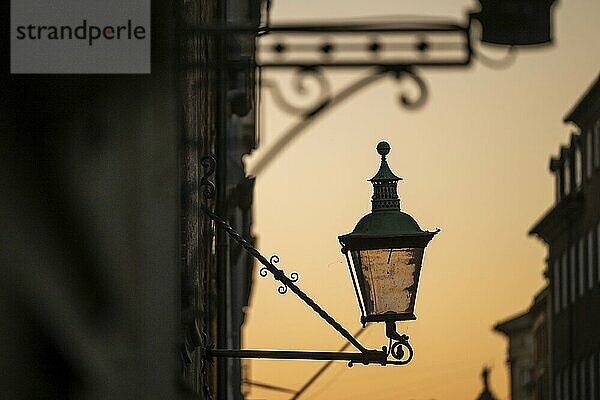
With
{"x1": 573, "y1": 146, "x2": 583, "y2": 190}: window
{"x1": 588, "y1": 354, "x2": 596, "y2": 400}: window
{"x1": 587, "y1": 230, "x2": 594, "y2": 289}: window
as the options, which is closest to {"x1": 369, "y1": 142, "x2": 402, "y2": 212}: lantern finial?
{"x1": 588, "y1": 354, "x2": 596, "y2": 400}: window

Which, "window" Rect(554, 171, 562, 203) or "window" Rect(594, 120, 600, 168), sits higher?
"window" Rect(594, 120, 600, 168)

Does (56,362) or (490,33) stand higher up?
(490,33)

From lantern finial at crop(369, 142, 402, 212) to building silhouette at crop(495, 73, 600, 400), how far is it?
35.0 m

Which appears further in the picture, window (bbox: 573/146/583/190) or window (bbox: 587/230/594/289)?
window (bbox: 573/146/583/190)

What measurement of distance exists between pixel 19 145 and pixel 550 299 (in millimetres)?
52058

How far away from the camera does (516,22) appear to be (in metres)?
7.45

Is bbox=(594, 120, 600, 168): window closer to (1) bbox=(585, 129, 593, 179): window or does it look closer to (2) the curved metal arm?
(1) bbox=(585, 129, 593, 179): window

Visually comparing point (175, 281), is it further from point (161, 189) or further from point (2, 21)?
point (2, 21)

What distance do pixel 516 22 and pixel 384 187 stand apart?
4.45 metres

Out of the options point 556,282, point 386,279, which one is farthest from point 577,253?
point 386,279

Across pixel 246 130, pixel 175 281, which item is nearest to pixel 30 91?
pixel 175 281

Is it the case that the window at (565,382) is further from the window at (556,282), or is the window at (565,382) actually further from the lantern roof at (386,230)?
the lantern roof at (386,230)

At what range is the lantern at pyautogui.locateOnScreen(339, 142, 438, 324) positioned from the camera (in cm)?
1093

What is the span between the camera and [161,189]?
745cm
